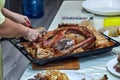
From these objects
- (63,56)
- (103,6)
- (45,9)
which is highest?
(63,56)

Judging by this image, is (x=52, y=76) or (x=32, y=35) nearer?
(x=52, y=76)

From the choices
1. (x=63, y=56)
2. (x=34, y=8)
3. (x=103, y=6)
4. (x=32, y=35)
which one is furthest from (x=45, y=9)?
(x=63, y=56)

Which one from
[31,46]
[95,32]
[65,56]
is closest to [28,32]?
[31,46]

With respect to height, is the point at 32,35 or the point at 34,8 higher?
the point at 32,35

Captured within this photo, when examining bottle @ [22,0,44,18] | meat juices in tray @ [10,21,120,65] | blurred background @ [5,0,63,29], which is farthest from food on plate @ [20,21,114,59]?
bottle @ [22,0,44,18]

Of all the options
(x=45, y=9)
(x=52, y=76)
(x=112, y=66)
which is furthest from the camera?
(x=45, y=9)

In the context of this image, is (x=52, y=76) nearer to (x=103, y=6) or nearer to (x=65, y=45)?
(x=65, y=45)

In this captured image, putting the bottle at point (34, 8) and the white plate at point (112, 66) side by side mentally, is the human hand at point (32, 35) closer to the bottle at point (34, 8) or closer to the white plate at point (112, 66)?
the white plate at point (112, 66)

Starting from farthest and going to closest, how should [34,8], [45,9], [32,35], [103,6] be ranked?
[45,9] < [34,8] < [103,6] < [32,35]
